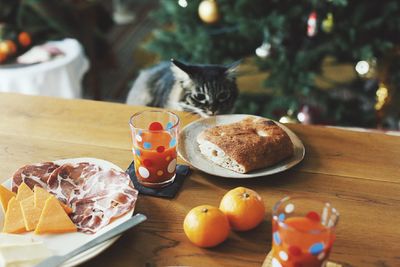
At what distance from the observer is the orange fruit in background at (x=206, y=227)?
772 mm

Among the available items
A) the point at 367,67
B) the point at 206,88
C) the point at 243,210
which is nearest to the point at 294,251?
the point at 243,210

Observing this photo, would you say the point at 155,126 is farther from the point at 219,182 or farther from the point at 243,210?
the point at 243,210

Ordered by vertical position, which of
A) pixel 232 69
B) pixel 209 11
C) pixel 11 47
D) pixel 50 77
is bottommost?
pixel 50 77

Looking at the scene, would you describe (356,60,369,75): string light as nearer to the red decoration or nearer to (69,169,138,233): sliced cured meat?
the red decoration

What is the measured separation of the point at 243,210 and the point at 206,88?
62cm

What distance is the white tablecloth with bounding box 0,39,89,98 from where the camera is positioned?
6.73ft

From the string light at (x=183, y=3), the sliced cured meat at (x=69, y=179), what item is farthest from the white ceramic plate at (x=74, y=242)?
the string light at (x=183, y=3)

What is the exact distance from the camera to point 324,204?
71 centimetres

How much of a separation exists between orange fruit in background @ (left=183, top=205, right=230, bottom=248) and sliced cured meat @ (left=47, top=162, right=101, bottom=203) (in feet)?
0.84

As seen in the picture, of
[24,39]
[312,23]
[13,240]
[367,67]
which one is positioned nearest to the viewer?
[13,240]

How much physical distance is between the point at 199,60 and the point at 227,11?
267 millimetres

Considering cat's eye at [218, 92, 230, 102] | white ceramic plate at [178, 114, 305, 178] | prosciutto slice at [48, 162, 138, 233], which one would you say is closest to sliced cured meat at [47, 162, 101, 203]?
prosciutto slice at [48, 162, 138, 233]

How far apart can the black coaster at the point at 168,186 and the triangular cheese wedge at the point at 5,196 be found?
0.24m

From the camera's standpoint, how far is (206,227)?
0.77m
